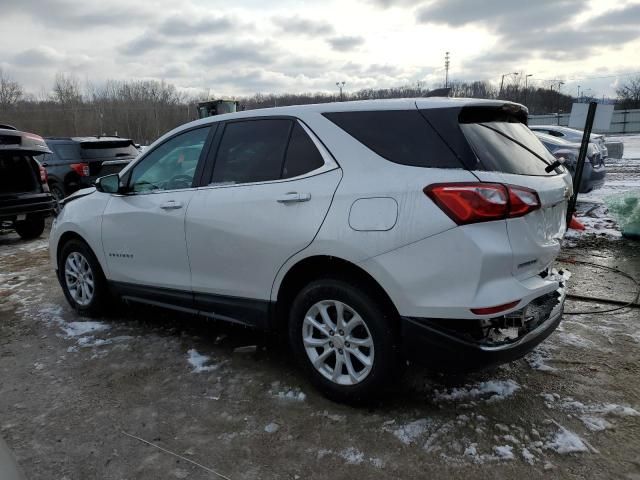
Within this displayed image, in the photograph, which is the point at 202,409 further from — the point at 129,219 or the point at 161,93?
the point at 161,93

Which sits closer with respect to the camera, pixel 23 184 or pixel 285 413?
pixel 285 413

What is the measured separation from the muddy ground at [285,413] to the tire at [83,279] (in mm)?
362

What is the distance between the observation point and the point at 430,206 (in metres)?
2.62

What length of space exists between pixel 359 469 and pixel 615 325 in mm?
2915

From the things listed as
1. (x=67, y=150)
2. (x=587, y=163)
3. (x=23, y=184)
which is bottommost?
(x=587, y=163)

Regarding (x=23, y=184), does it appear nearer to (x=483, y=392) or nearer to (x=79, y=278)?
(x=79, y=278)

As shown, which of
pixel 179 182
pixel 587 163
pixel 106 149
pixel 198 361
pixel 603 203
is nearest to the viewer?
pixel 198 361

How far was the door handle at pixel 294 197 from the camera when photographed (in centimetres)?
307

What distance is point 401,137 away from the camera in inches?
114

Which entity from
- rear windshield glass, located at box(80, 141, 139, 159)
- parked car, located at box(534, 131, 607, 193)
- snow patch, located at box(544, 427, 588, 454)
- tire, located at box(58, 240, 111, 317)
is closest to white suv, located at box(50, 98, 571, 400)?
snow patch, located at box(544, 427, 588, 454)

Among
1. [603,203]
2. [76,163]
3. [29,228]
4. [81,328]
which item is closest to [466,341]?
[81,328]

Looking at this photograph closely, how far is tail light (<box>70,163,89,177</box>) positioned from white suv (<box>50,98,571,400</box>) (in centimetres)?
860

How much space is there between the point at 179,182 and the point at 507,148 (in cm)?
240

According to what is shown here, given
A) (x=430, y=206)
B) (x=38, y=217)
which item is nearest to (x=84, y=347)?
(x=430, y=206)
